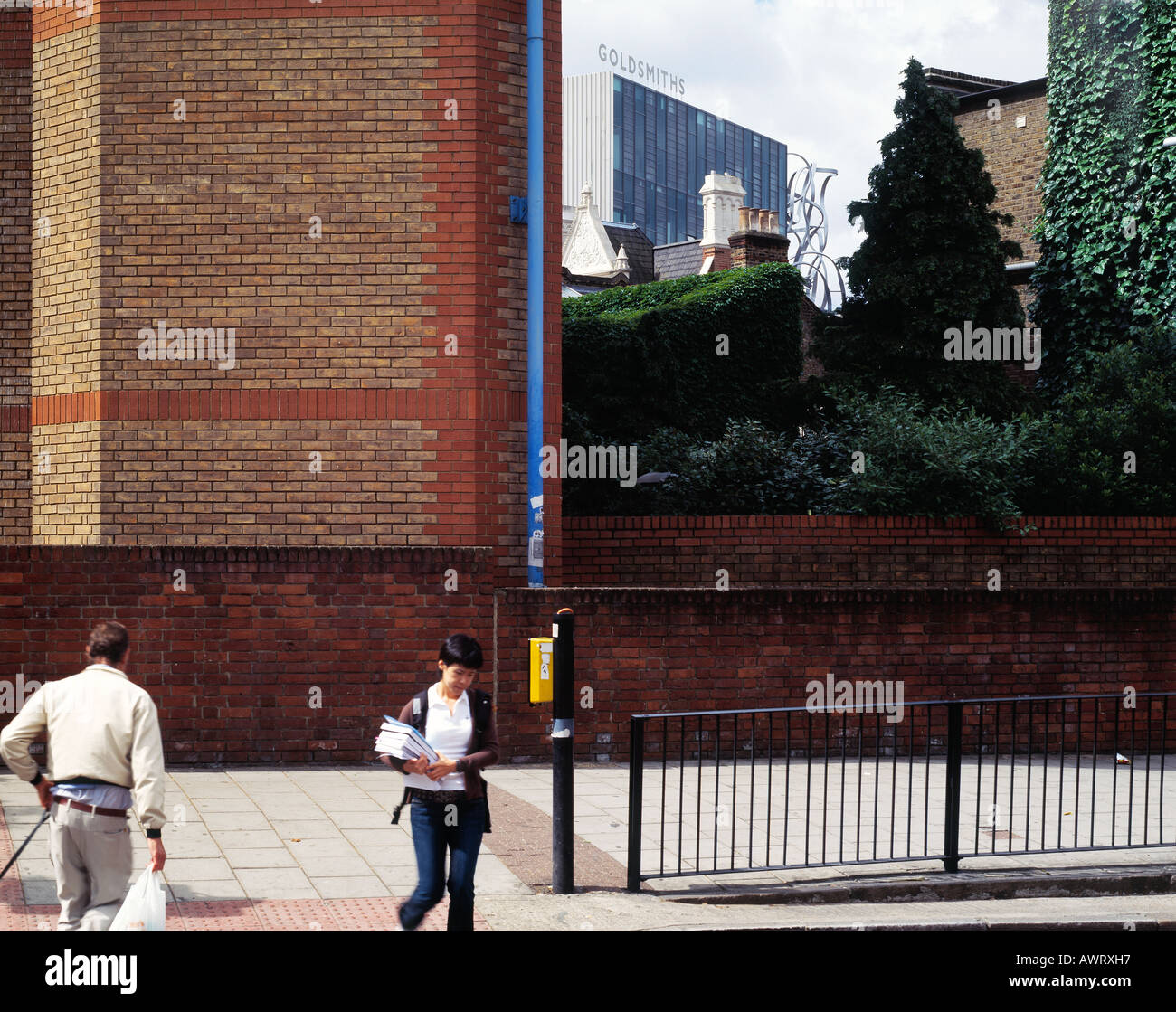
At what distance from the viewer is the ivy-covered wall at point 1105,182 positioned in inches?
760

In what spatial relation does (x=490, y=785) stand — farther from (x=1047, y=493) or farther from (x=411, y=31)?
(x=1047, y=493)

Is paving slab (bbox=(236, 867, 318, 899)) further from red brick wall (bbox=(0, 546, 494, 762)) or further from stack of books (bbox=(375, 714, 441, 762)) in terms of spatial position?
red brick wall (bbox=(0, 546, 494, 762))

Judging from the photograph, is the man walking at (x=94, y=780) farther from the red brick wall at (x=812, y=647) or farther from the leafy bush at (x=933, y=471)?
the leafy bush at (x=933, y=471)

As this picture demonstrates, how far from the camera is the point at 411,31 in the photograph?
39.3 feet

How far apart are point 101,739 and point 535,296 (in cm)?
755

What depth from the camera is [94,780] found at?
539cm

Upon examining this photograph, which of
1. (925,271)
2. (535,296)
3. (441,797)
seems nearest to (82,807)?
(441,797)

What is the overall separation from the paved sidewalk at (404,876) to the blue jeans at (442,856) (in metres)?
0.84

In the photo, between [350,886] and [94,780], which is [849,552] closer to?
[350,886]

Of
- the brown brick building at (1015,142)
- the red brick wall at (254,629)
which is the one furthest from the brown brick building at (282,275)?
the brown brick building at (1015,142)

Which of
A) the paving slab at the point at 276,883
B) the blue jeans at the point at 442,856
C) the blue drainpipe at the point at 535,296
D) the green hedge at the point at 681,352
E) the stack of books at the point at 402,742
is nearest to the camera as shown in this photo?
the stack of books at the point at 402,742

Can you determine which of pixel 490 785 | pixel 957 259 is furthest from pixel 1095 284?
pixel 490 785

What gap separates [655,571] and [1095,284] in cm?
1083

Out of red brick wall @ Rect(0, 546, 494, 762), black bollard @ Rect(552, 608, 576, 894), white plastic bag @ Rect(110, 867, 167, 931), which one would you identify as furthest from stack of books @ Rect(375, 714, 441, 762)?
red brick wall @ Rect(0, 546, 494, 762)
